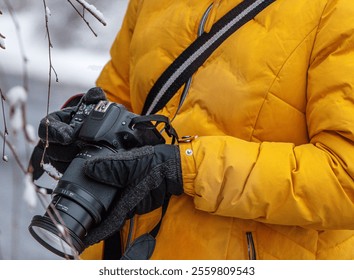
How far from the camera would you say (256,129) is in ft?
3.65

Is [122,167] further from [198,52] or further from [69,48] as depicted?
[69,48]

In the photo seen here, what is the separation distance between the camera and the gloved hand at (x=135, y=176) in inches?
41.2

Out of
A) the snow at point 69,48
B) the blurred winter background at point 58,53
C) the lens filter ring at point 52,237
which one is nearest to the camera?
the lens filter ring at point 52,237

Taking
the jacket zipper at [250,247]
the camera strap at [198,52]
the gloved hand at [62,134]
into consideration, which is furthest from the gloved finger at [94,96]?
the jacket zipper at [250,247]

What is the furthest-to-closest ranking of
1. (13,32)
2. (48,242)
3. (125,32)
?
(13,32), (125,32), (48,242)

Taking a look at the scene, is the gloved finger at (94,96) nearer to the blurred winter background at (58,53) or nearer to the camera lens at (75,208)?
the camera lens at (75,208)

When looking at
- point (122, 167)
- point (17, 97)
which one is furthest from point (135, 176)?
point (17, 97)

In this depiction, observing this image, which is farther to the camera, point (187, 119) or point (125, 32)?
point (125, 32)

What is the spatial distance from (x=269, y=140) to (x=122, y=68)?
1.62 ft

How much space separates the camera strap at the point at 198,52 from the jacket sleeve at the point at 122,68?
233 mm
